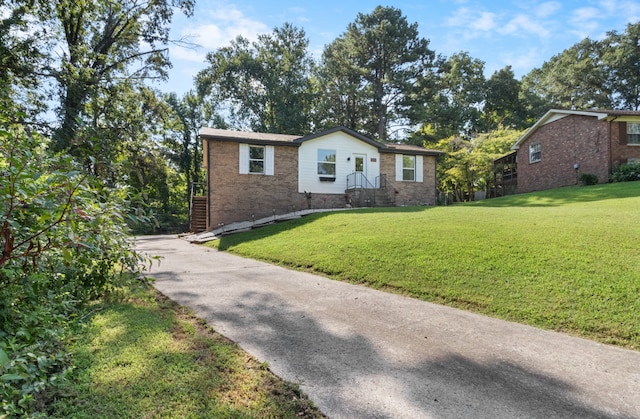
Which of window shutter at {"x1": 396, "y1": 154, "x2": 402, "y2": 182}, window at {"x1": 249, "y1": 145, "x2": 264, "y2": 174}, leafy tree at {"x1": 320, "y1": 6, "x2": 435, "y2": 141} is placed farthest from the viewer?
leafy tree at {"x1": 320, "y1": 6, "x2": 435, "y2": 141}

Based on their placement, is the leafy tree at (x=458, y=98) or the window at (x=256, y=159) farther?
the leafy tree at (x=458, y=98)

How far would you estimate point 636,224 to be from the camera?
23.1ft

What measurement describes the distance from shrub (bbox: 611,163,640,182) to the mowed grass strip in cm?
859

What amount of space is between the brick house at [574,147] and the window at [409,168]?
A: 30.9 feet

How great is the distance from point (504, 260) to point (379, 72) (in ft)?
95.3

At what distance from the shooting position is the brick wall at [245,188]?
15.2 metres

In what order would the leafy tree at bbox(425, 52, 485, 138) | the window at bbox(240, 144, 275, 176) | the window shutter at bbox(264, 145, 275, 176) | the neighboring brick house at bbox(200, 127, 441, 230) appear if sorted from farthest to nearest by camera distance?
the leafy tree at bbox(425, 52, 485, 138) < the window shutter at bbox(264, 145, 275, 176) < the window at bbox(240, 144, 275, 176) < the neighboring brick house at bbox(200, 127, 441, 230)

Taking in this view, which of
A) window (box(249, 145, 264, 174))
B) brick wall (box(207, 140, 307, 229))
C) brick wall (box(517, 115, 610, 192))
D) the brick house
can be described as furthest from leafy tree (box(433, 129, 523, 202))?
window (box(249, 145, 264, 174))

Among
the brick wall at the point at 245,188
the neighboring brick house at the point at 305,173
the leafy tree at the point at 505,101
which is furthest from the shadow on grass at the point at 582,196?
the leafy tree at the point at 505,101

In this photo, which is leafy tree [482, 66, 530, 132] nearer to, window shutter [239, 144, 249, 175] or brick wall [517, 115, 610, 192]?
brick wall [517, 115, 610, 192]

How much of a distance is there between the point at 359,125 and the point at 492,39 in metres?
19.7

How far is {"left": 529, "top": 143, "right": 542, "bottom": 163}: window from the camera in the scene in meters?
22.0

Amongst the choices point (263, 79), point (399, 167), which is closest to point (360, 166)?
point (399, 167)

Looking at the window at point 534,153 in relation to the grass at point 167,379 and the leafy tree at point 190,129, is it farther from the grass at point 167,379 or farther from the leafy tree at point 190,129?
the leafy tree at point 190,129
